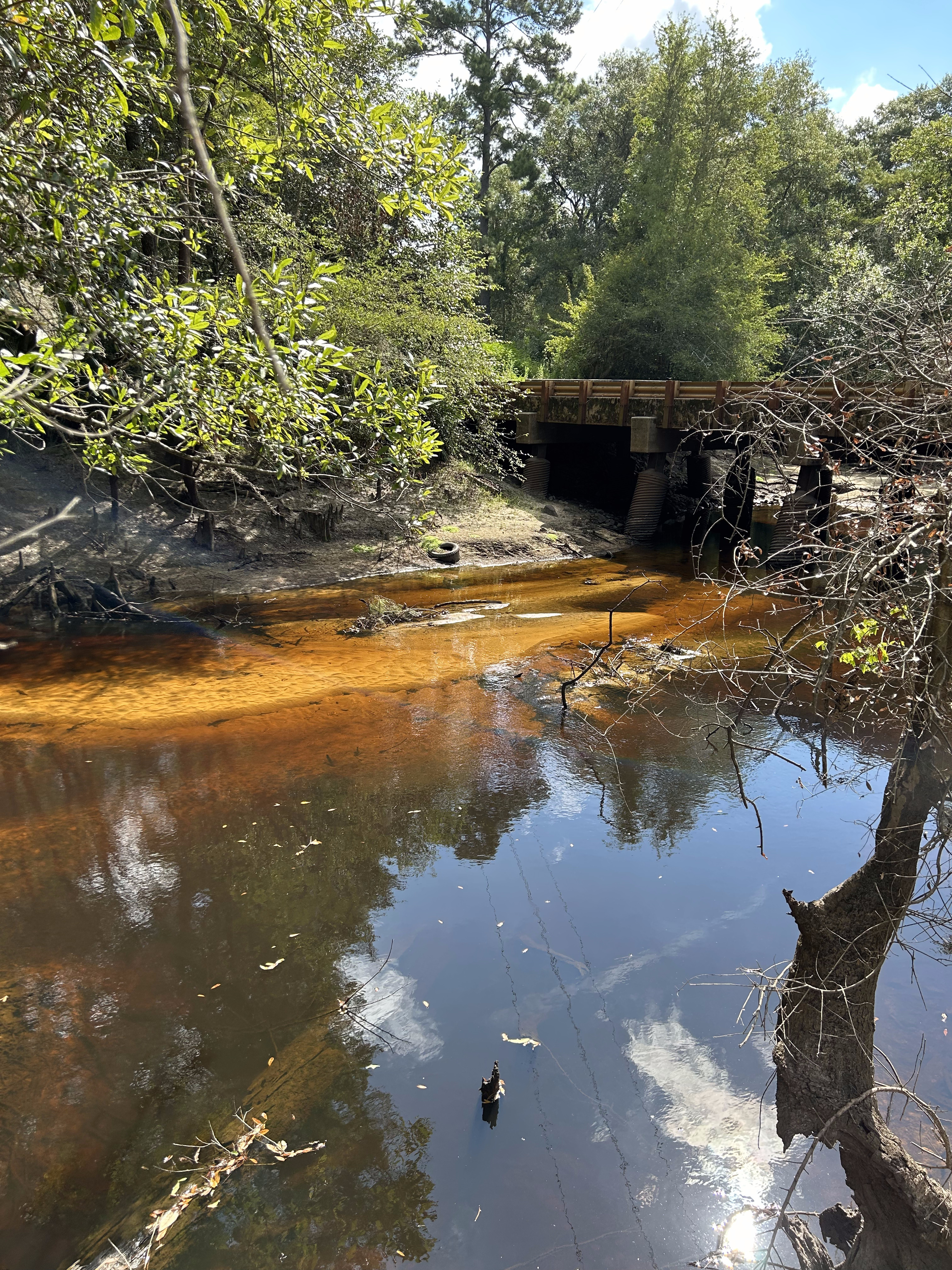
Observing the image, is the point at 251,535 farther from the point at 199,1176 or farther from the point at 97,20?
the point at 97,20

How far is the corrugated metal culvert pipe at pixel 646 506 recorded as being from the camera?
22516mm

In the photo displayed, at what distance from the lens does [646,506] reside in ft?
74.7

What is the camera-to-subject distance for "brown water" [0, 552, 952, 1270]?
3.93 meters

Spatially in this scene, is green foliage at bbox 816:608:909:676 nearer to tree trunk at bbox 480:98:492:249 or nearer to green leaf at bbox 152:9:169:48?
green leaf at bbox 152:9:169:48

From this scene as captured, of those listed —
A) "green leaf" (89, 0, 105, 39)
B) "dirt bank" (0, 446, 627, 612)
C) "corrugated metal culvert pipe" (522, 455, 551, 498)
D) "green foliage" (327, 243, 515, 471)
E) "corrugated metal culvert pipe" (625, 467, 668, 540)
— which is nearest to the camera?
"green leaf" (89, 0, 105, 39)

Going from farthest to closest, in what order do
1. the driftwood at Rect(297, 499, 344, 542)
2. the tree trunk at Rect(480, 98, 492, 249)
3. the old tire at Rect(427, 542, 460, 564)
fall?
the tree trunk at Rect(480, 98, 492, 249) → the old tire at Rect(427, 542, 460, 564) → the driftwood at Rect(297, 499, 344, 542)

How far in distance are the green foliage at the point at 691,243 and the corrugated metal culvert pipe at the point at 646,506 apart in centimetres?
726

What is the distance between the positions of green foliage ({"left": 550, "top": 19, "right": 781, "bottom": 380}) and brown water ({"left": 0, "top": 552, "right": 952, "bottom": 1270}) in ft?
68.5

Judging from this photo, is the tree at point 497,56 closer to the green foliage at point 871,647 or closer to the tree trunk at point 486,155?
the tree trunk at point 486,155

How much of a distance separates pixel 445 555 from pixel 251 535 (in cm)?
459

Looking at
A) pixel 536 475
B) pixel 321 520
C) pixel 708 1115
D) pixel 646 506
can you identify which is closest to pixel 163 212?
pixel 708 1115

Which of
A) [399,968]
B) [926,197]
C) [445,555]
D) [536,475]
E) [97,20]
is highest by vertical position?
[926,197]

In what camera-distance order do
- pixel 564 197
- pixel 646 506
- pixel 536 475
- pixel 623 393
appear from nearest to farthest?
pixel 623 393 < pixel 646 506 < pixel 536 475 < pixel 564 197

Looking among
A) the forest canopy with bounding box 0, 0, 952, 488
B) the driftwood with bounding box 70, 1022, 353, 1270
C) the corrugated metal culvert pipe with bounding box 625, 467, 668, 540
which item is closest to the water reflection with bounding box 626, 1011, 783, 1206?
the driftwood with bounding box 70, 1022, 353, 1270
